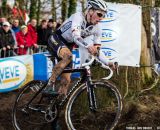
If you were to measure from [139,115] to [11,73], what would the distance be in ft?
16.3

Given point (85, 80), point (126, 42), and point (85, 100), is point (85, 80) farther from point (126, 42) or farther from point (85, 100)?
point (126, 42)

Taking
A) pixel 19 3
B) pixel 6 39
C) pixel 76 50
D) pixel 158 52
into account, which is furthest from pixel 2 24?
pixel 19 3

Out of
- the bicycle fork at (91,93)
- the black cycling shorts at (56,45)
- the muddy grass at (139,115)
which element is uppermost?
the black cycling shorts at (56,45)

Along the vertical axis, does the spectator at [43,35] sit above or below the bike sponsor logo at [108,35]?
above

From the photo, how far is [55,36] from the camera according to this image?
7.53m

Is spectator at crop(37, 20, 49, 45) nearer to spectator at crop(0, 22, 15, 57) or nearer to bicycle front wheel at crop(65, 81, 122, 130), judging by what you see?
spectator at crop(0, 22, 15, 57)

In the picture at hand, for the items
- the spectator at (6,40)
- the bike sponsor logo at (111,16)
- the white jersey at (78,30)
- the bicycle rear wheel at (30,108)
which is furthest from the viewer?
the spectator at (6,40)

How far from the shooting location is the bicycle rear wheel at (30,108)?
7.93 m

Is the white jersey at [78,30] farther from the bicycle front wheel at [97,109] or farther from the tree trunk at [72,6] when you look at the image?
the tree trunk at [72,6]

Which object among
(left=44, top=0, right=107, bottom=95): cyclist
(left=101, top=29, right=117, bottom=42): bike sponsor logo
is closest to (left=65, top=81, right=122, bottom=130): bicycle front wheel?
(left=44, top=0, right=107, bottom=95): cyclist

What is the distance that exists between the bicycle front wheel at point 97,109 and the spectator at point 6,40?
567cm

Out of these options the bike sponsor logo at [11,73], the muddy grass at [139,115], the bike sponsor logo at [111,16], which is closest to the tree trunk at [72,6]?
the bike sponsor logo at [11,73]

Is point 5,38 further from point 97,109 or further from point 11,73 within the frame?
point 97,109

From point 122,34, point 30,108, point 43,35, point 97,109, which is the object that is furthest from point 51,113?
point 43,35
